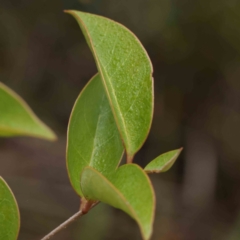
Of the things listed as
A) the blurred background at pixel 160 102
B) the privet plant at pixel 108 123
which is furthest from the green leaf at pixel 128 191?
the blurred background at pixel 160 102

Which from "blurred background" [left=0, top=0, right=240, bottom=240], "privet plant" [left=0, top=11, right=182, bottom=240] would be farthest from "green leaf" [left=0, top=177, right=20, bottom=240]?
"blurred background" [left=0, top=0, right=240, bottom=240]

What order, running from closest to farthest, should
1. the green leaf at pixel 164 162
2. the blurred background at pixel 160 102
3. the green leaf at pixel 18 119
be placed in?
the green leaf at pixel 18 119, the green leaf at pixel 164 162, the blurred background at pixel 160 102

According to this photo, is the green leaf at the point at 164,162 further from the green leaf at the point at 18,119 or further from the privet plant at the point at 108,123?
the green leaf at the point at 18,119

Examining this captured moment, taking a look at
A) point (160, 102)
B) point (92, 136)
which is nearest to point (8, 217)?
point (92, 136)

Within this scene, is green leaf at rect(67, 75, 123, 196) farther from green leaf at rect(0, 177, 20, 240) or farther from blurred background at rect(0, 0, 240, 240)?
blurred background at rect(0, 0, 240, 240)

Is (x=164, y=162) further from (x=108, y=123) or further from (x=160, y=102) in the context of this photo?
(x=160, y=102)

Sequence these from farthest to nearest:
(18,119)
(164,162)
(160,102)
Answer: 1. (160,102)
2. (164,162)
3. (18,119)

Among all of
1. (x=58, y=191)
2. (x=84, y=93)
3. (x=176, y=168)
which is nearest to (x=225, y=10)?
(x=176, y=168)
